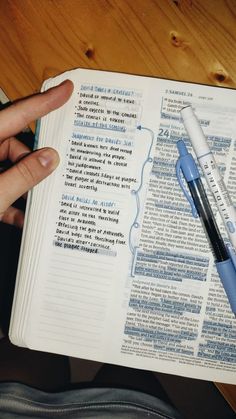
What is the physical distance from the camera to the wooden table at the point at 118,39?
15.5 inches

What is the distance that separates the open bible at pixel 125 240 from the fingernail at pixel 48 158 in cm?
1

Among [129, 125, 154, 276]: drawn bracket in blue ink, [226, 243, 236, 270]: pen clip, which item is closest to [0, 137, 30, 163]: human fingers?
[129, 125, 154, 276]: drawn bracket in blue ink

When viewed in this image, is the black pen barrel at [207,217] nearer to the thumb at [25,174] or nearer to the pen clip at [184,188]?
the pen clip at [184,188]

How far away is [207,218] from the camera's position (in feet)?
1.33

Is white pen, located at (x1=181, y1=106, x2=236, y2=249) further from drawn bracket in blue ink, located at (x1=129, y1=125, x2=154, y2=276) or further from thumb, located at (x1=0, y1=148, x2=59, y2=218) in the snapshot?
thumb, located at (x1=0, y1=148, x2=59, y2=218)

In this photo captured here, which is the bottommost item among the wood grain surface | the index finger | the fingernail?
the fingernail

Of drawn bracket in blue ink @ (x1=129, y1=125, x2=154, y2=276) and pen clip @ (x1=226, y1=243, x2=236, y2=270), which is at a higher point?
drawn bracket in blue ink @ (x1=129, y1=125, x2=154, y2=276)

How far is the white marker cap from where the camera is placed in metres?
0.39

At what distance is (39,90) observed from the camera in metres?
0.42

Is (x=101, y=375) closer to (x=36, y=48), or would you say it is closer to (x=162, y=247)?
(x=162, y=247)

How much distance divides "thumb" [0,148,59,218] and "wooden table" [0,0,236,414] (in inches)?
3.4

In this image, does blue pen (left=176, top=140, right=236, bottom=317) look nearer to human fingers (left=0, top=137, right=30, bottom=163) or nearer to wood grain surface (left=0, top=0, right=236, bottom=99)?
wood grain surface (left=0, top=0, right=236, bottom=99)

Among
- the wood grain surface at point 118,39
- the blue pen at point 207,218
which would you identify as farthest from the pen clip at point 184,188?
the wood grain surface at point 118,39

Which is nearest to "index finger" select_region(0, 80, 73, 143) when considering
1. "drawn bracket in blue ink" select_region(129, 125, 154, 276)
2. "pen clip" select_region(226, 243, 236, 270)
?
"drawn bracket in blue ink" select_region(129, 125, 154, 276)
